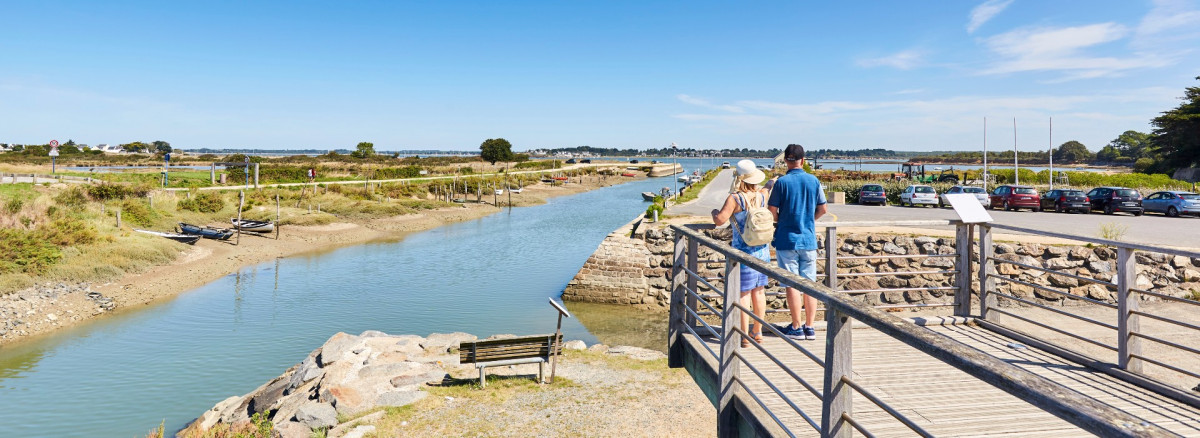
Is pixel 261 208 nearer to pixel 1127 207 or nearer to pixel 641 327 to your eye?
pixel 641 327

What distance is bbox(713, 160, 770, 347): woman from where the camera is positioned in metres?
5.70

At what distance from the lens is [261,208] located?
38.2 meters

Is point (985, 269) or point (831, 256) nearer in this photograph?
point (831, 256)

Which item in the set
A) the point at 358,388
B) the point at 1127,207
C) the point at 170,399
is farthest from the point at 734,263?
the point at 1127,207

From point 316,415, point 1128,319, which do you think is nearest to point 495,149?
point 316,415

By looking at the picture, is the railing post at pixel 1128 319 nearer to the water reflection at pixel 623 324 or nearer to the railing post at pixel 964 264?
the railing post at pixel 964 264

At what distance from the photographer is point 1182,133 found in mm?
51938

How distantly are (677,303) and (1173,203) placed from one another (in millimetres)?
29516

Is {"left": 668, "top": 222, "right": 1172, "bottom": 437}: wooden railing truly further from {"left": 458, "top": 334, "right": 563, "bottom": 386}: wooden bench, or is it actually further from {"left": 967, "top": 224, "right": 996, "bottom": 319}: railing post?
{"left": 458, "top": 334, "right": 563, "bottom": 386}: wooden bench

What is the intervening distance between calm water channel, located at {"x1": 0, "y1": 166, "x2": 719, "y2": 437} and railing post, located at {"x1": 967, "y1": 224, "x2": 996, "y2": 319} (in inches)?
402

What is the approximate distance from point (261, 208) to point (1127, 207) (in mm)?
42913

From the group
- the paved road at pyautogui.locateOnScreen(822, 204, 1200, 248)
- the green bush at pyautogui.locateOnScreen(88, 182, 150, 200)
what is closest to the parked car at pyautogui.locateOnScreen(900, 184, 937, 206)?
the paved road at pyautogui.locateOnScreen(822, 204, 1200, 248)

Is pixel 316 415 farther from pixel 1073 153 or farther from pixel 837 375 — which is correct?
pixel 1073 153

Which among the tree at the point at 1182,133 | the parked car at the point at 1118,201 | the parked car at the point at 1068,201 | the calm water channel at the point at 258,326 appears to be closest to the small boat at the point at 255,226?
the calm water channel at the point at 258,326
